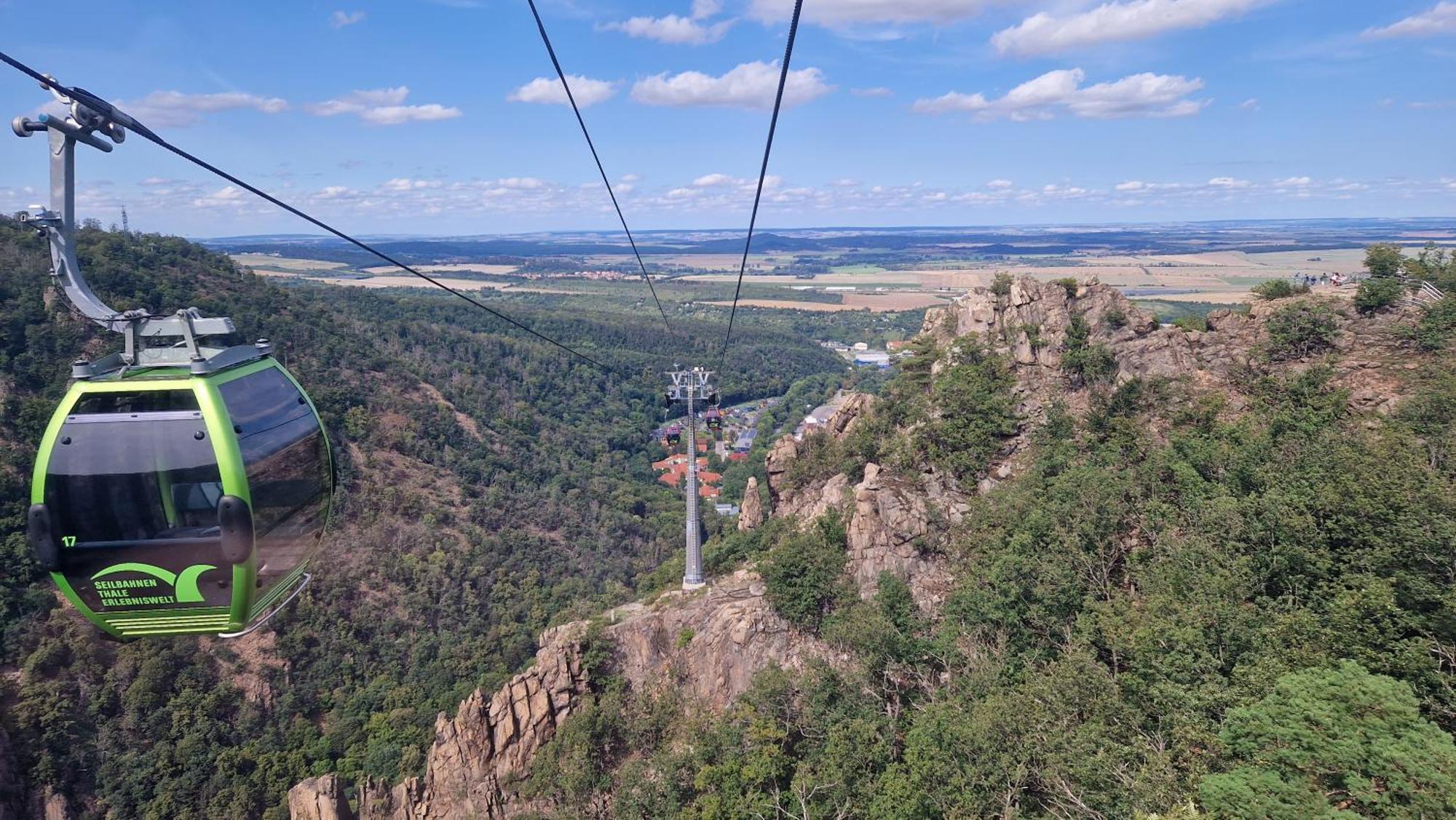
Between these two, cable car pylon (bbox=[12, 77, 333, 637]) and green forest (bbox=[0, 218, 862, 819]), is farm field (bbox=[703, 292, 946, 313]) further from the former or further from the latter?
cable car pylon (bbox=[12, 77, 333, 637])

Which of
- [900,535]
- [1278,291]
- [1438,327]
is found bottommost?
[900,535]

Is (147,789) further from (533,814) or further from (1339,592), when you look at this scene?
(1339,592)

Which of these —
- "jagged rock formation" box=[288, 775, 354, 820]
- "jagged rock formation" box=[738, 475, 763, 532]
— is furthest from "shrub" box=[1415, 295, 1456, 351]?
"jagged rock formation" box=[288, 775, 354, 820]

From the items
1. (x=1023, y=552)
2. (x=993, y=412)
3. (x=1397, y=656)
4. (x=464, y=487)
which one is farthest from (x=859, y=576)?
(x=464, y=487)

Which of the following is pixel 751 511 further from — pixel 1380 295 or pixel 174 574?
pixel 174 574

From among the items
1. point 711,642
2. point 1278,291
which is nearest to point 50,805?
point 711,642
